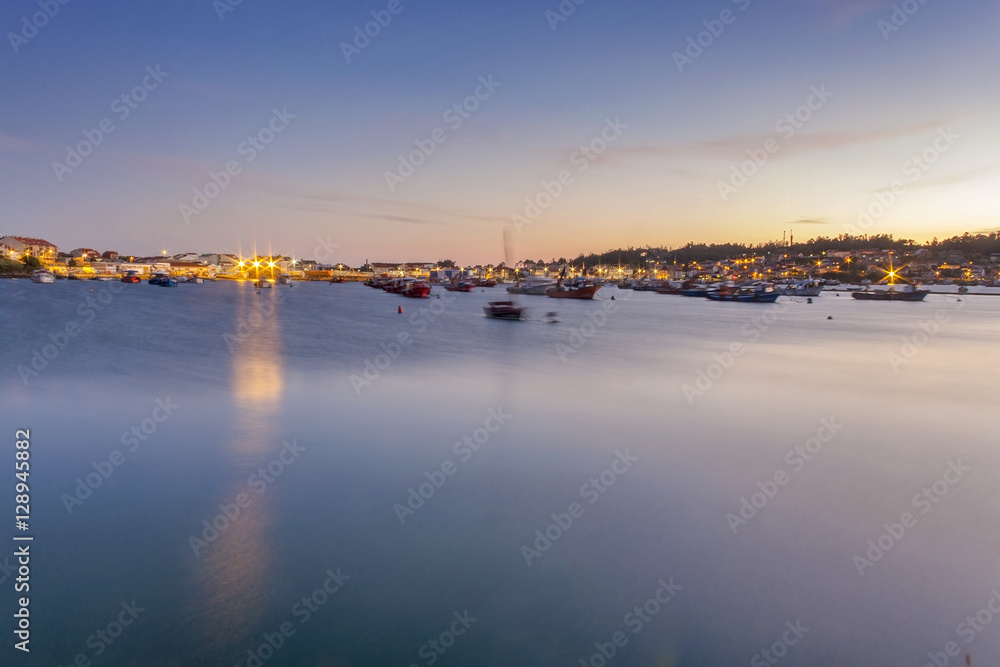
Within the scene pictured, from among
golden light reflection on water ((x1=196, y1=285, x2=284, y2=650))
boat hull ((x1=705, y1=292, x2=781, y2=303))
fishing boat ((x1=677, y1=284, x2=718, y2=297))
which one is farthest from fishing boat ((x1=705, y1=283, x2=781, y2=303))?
golden light reflection on water ((x1=196, y1=285, x2=284, y2=650))

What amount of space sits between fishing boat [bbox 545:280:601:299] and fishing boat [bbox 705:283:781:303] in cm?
1415

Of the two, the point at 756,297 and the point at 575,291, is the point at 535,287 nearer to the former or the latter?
the point at 575,291

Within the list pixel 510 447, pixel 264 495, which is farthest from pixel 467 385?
pixel 264 495

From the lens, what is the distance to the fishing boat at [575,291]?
55500mm

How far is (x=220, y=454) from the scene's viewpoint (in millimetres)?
6910

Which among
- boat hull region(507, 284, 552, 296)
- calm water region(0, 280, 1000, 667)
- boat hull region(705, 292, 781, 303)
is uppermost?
boat hull region(507, 284, 552, 296)

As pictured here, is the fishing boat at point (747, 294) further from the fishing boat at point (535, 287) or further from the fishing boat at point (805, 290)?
the fishing boat at point (535, 287)

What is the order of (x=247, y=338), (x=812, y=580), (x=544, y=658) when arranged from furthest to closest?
(x=247, y=338)
(x=812, y=580)
(x=544, y=658)

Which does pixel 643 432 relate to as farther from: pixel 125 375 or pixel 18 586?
pixel 125 375

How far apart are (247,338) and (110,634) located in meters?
18.5

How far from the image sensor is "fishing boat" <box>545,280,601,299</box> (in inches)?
2185

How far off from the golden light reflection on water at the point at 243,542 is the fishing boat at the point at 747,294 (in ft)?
170

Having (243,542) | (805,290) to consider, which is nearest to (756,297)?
(805,290)

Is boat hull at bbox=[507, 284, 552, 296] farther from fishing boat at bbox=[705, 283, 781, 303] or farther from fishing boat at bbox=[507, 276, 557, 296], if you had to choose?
fishing boat at bbox=[705, 283, 781, 303]
